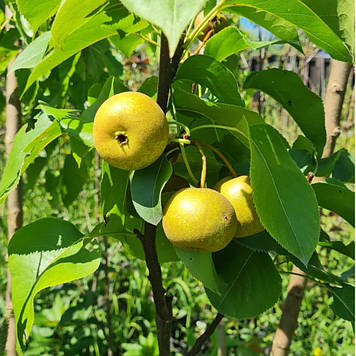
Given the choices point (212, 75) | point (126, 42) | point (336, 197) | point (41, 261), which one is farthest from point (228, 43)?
point (41, 261)

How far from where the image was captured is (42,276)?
25.1 inches

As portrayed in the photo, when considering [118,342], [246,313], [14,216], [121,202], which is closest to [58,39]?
[121,202]

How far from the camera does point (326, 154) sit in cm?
105

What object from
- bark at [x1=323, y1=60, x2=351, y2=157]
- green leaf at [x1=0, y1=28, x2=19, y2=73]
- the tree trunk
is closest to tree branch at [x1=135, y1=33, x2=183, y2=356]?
the tree trunk

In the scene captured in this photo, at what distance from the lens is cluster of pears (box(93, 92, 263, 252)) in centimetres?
53

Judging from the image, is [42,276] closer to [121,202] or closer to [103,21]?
[121,202]

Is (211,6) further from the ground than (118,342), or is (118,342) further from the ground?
(211,6)

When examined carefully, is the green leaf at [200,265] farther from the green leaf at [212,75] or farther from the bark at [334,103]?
the bark at [334,103]

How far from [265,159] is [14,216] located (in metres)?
0.81

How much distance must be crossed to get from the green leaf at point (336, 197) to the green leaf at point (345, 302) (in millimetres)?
128

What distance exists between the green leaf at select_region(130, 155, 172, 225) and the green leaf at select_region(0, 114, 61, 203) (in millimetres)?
136

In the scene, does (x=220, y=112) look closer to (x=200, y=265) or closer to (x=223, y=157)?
(x=223, y=157)

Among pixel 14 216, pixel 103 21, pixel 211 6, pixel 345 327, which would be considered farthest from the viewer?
pixel 345 327

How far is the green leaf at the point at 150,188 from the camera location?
56cm
